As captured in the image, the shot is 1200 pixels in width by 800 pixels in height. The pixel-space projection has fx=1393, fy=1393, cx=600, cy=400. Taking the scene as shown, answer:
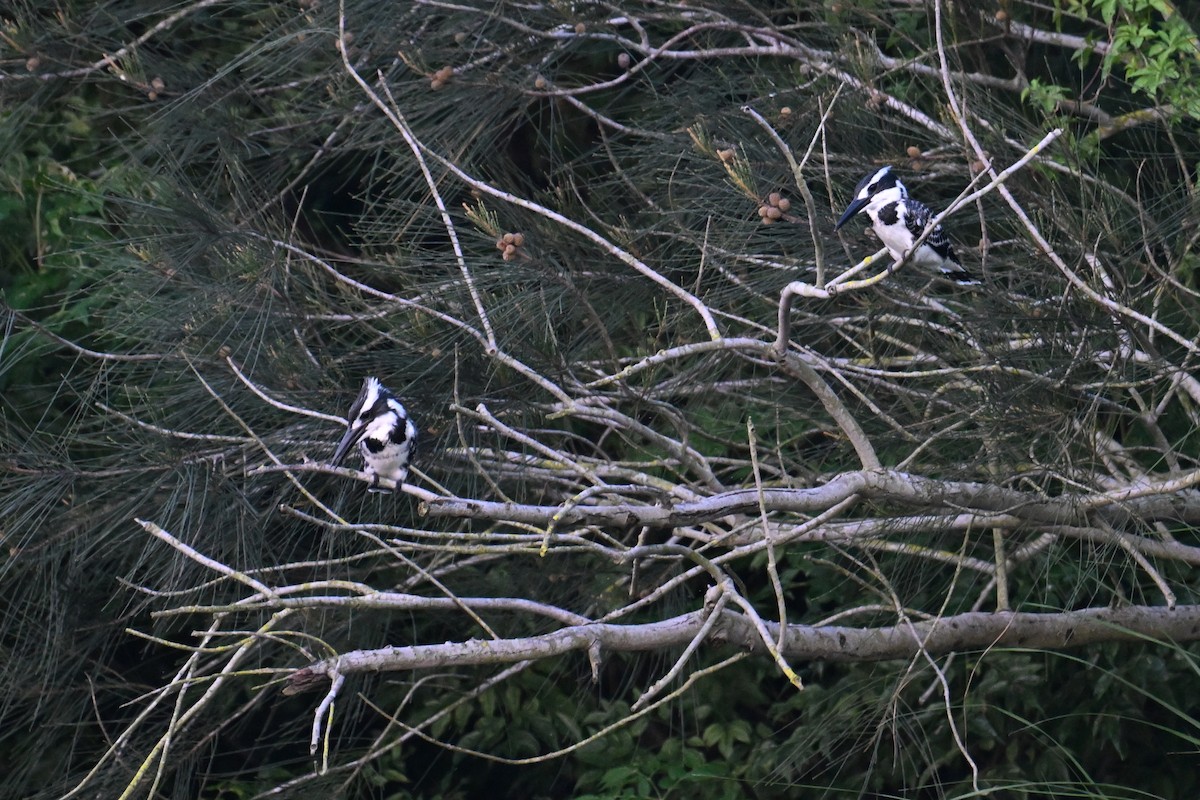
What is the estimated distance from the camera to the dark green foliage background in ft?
7.82

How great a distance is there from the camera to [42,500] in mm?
2473

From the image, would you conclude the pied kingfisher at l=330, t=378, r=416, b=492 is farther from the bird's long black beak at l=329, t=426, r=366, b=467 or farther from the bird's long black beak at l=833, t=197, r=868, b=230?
the bird's long black beak at l=833, t=197, r=868, b=230

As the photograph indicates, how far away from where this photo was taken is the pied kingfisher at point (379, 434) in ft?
7.66

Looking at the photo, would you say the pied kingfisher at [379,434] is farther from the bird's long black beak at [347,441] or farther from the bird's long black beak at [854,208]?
the bird's long black beak at [854,208]

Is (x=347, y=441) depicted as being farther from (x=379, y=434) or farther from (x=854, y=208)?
(x=854, y=208)

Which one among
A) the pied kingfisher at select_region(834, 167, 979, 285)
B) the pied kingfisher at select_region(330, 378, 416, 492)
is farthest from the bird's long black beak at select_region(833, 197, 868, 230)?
the pied kingfisher at select_region(330, 378, 416, 492)

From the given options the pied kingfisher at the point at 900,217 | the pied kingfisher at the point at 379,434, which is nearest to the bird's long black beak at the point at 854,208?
the pied kingfisher at the point at 900,217

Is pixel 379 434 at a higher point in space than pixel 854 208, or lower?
lower

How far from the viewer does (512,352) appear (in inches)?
93.0

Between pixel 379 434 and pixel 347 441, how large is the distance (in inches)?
3.1

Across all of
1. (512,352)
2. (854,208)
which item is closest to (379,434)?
(512,352)

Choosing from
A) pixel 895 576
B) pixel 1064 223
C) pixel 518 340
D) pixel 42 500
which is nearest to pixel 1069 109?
pixel 1064 223

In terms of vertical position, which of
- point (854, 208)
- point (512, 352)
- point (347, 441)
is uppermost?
point (854, 208)

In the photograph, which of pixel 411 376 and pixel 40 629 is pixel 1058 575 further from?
pixel 40 629
